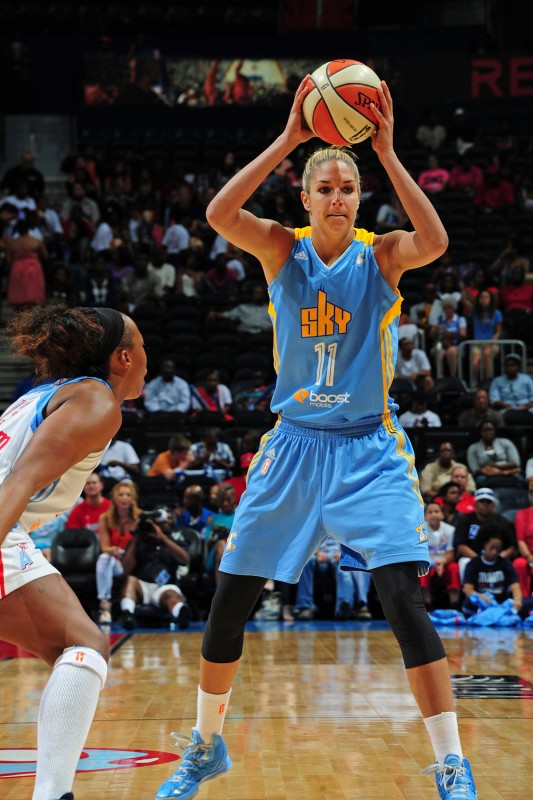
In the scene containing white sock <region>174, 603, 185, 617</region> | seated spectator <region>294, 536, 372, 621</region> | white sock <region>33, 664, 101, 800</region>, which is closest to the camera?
white sock <region>33, 664, 101, 800</region>

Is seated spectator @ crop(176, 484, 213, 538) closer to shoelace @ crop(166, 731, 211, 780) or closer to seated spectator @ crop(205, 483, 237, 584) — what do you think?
seated spectator @ crop(205, 483, 237, 584)

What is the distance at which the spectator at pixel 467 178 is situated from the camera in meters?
18.6

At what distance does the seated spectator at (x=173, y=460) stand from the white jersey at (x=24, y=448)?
354 inches

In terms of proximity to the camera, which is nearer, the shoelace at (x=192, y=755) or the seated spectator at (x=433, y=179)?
the shoelace at (x=192, y=755)

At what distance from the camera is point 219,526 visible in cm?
1092

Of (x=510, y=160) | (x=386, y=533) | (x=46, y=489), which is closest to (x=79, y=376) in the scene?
(x=46, y=489)

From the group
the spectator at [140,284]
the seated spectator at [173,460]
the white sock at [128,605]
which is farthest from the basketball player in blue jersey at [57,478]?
the spectator at [140,284]

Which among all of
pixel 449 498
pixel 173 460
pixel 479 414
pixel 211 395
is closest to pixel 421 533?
Result: pixel 449 498

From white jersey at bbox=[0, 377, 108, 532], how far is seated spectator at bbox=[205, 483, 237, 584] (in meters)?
7.41

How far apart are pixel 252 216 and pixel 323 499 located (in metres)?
1.13

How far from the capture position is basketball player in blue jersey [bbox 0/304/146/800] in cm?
306

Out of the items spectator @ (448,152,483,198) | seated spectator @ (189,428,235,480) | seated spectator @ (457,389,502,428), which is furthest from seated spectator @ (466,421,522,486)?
spectator @ (448,152,483,198)

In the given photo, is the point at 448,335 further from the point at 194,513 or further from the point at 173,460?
the point at 194,513

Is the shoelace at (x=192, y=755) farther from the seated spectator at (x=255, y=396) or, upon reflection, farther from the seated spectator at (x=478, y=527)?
the seated spectator at (x=255, y=396)
